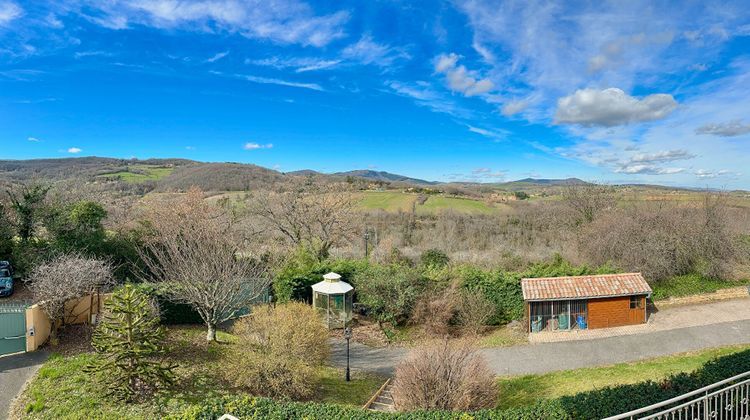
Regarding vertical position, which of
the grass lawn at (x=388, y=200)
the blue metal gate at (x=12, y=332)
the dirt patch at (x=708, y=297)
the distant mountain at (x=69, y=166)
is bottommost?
the dirt patch at (x=708, y=297)

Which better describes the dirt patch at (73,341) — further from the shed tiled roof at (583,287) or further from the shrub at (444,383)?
the shed tiled roof at (583,287)

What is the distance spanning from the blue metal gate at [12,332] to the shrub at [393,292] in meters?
12.6

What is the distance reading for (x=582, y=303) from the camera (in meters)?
18.0

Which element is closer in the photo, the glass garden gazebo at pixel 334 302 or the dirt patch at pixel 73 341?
the dirt patch at pixel 73 341

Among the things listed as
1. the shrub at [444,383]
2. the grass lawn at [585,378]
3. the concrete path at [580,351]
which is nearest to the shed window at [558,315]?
the concrete path at [580,351]

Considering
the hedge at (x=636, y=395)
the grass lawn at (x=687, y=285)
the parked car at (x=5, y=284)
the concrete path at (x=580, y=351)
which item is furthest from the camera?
the grass lawn at (x=687, y=285)

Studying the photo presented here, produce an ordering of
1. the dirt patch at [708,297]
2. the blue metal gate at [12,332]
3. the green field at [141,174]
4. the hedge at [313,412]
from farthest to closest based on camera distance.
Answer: the green field at [141,174] < the dirt patch at [708,297] < the blue metal gate at [12,332] < the hedge at [313,412]

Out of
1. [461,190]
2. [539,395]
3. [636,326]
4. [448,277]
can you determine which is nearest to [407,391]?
[539,395]

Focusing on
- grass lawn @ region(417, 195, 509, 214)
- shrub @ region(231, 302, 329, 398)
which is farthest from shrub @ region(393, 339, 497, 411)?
grass lawn @ region(417, 195, 509, 214)

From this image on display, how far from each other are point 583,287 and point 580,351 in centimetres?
359

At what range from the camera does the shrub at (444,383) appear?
8.90 m

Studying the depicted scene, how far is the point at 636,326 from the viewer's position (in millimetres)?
18094

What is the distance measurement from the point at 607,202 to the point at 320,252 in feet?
74.8

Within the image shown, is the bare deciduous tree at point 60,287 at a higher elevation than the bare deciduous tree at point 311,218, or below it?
below
